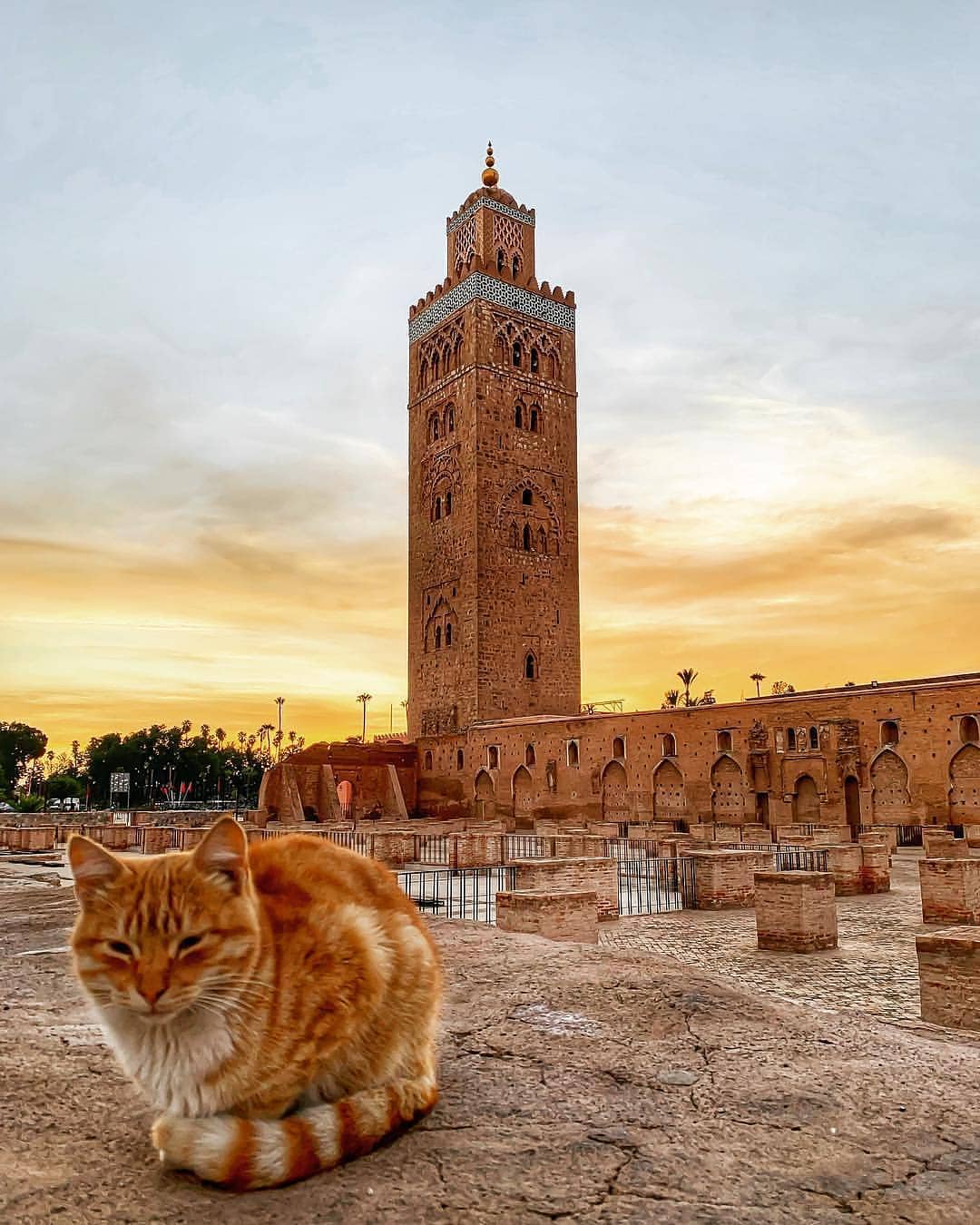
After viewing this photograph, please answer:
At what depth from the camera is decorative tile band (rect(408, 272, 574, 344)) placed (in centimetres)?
4328

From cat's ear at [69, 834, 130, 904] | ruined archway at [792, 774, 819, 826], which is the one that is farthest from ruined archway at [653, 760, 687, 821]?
cat's ear at [69, 834, 130, 904]

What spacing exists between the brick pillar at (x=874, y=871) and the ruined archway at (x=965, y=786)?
1118 cm

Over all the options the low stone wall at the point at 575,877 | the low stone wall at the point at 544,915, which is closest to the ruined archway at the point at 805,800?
the low stone wall at the point at 575,877

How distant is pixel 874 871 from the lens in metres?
13.9

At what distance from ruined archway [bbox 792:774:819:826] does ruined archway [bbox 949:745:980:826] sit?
3.78 metres

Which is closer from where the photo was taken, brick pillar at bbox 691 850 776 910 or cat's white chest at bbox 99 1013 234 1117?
cat's white chest at bbox 99 1013 234 1117

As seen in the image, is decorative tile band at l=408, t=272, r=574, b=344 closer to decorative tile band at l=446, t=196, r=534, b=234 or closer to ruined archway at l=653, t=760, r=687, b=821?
decorative tile band at l=446, t=196, r=534, b=234

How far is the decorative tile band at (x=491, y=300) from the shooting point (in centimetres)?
4328

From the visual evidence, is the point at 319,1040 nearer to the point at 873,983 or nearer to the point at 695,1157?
the point at 695,1157

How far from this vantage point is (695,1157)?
236 centimetres

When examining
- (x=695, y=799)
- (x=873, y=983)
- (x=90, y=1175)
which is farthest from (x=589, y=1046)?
(x=695, y=799)

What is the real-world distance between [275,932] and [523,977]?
234cm

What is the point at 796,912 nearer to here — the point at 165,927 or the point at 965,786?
the point at 165,927

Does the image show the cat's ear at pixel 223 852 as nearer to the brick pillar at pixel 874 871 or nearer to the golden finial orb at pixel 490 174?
the brick pillar at pixel 874 871
